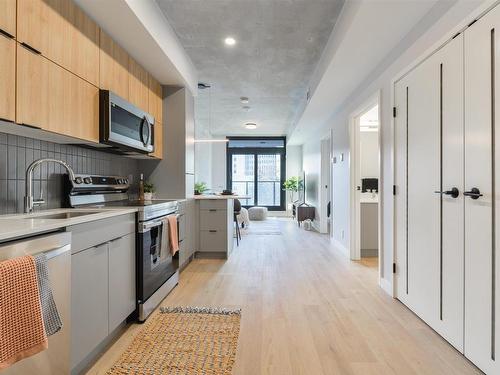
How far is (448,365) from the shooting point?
1.76 m

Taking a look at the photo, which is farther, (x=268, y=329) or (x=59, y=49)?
(x=268, y=329)

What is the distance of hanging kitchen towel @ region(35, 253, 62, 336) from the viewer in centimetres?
122

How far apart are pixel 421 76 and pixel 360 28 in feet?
2.05

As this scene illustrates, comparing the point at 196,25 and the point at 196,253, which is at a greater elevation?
the point at 196,25

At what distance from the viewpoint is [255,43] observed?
11.4ft

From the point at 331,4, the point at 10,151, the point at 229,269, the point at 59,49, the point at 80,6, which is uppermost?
the point at 331,4

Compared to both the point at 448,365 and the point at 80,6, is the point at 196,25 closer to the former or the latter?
the point at 80,6

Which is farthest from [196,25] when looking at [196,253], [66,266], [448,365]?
[448,365]

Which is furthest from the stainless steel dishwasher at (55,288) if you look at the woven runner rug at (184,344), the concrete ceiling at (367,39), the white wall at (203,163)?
the white wall at (203,163)

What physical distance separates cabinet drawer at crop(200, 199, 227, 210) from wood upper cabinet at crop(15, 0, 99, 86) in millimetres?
2313

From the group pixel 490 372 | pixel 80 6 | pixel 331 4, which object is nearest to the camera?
pixel 490 372

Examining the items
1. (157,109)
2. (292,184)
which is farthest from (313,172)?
(157,109)

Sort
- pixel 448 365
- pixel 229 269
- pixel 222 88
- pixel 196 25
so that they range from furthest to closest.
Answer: pixel 222 88 < pixel 229 269 < pixel 196 25 < pixel 448 365

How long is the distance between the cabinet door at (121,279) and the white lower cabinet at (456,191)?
2.17 meters
